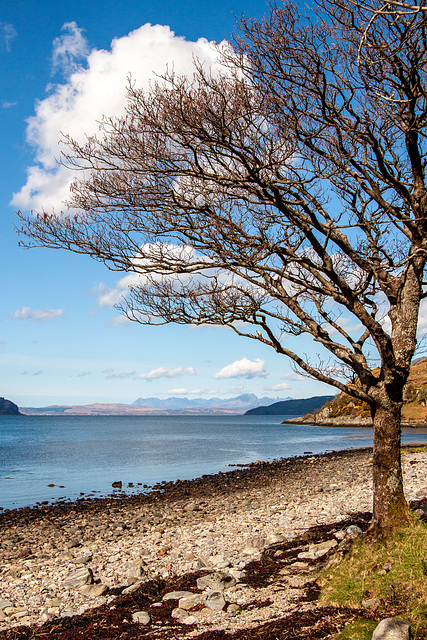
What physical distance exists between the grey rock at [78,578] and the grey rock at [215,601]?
3477 millimetres

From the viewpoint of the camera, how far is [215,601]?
730 cm

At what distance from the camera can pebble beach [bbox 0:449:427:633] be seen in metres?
8.29

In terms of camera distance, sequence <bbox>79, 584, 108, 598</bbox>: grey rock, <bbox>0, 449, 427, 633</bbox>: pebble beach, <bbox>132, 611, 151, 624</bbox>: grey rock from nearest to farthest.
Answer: <bbox>132, 611, 151, 624</bbox>: grey rock → <bbox>0, 449, 427, 633</bbox>: pebble beach → <bbox>79, 584, 108, 598</bbox>: grey rock

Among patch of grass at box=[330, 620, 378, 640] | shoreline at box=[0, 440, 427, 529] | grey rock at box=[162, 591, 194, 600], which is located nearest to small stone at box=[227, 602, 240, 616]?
grey rock at box=[162, 591, 194, 600]

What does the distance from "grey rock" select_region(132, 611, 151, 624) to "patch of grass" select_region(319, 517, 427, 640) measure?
2731mm

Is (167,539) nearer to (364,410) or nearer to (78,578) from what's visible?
(78,578)

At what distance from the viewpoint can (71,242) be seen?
8.41m

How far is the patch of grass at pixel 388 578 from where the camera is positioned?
5.42 metres

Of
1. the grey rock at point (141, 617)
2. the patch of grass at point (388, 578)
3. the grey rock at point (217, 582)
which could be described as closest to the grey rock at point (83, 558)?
the grey rock at point (217, 582)

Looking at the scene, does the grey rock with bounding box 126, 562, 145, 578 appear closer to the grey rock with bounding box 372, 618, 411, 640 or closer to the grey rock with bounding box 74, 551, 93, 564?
the grey rock with bounding box 74, 551, 93, 564

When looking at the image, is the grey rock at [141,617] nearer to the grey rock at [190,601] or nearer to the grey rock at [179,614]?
the grey rock at [179,614]

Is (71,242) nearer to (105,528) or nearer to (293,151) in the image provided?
(293,151)

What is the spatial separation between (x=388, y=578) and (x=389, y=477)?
1.65m

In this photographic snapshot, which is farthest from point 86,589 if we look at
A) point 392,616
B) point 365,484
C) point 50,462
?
point 50,462
